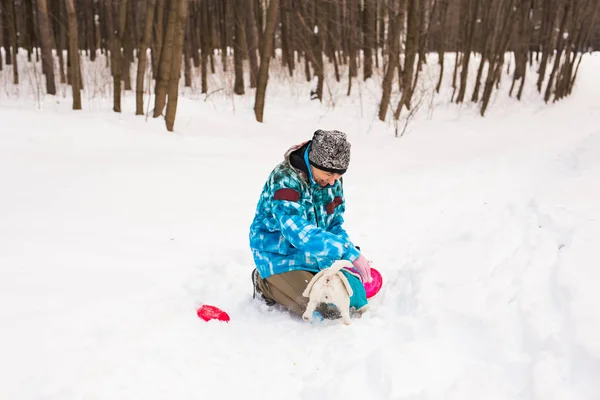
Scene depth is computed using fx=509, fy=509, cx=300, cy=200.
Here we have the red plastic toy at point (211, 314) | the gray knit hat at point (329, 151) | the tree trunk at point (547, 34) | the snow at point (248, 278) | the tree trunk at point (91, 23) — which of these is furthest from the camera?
the tree trunk at point (91, 23)

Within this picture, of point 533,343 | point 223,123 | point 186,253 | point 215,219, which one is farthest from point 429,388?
point 223,123

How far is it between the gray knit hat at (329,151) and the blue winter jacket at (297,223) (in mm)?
123

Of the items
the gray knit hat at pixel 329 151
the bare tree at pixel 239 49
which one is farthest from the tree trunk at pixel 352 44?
the gray knit hat at pixel 329 151

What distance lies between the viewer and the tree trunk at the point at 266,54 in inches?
352

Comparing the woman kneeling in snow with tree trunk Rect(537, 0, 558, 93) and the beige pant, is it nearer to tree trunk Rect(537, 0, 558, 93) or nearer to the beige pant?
the beige pant

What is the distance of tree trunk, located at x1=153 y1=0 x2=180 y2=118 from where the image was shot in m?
7.39

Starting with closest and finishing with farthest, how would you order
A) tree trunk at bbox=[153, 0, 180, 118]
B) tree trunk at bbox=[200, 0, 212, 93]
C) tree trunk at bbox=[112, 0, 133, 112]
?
tree trunk at bbox=[153, 0, 180, 118] < tree trunk at bbox=[112, 0, 133, 112] < tree trunk at bbox=[200, 0, 212, 93]

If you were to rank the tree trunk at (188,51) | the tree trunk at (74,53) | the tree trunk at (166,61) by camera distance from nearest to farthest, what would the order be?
the tree trunk at (166,61), the tree trunk at (74,53), the tree trunk at (188,51)

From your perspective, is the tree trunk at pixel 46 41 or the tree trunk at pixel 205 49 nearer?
the tree trunk at pixel 46 41

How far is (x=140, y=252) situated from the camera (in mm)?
3648

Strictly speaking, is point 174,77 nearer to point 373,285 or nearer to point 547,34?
point 373,285

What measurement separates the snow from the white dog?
120 mm

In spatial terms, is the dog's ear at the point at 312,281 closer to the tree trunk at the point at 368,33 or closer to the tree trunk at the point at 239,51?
the tree trunk at the point at 239,51

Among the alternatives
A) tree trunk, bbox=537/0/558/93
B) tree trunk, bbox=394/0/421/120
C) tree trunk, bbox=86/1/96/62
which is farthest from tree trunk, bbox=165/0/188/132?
tree trunk, bbox=86/1/96/62
